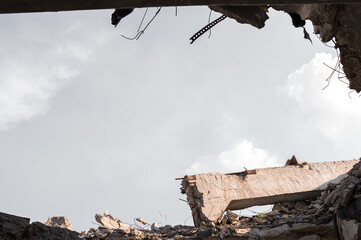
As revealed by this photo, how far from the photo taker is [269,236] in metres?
6.30

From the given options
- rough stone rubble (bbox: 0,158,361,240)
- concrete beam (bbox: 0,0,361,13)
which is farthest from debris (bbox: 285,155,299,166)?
concrete beam (bbox: 0,0,361,13)

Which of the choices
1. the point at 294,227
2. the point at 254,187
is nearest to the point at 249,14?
the point at 294,227

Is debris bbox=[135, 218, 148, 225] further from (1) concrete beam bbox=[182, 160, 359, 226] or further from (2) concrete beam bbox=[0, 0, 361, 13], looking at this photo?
(2) concrete beam bbox=[0, 0, 361, 13]

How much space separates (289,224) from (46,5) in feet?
18.4

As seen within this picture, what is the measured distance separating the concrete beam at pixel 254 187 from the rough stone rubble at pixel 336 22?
13.4 ft

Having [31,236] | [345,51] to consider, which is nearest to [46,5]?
[31,236]

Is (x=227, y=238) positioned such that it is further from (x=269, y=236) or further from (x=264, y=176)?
(x=264, y=176)

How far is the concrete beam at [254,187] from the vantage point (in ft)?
25.5

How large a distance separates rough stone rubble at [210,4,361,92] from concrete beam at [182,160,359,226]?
4.09 metres

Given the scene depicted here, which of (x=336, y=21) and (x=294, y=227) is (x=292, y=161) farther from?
(x=336, y=21)

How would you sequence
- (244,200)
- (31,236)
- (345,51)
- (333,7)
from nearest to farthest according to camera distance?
1. (31,236)
2. (333,7)
3. (345,51)
4. (244,200)

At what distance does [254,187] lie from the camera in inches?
321

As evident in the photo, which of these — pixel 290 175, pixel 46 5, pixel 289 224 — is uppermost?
pixel 290 175

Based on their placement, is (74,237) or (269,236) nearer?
(74,237)
